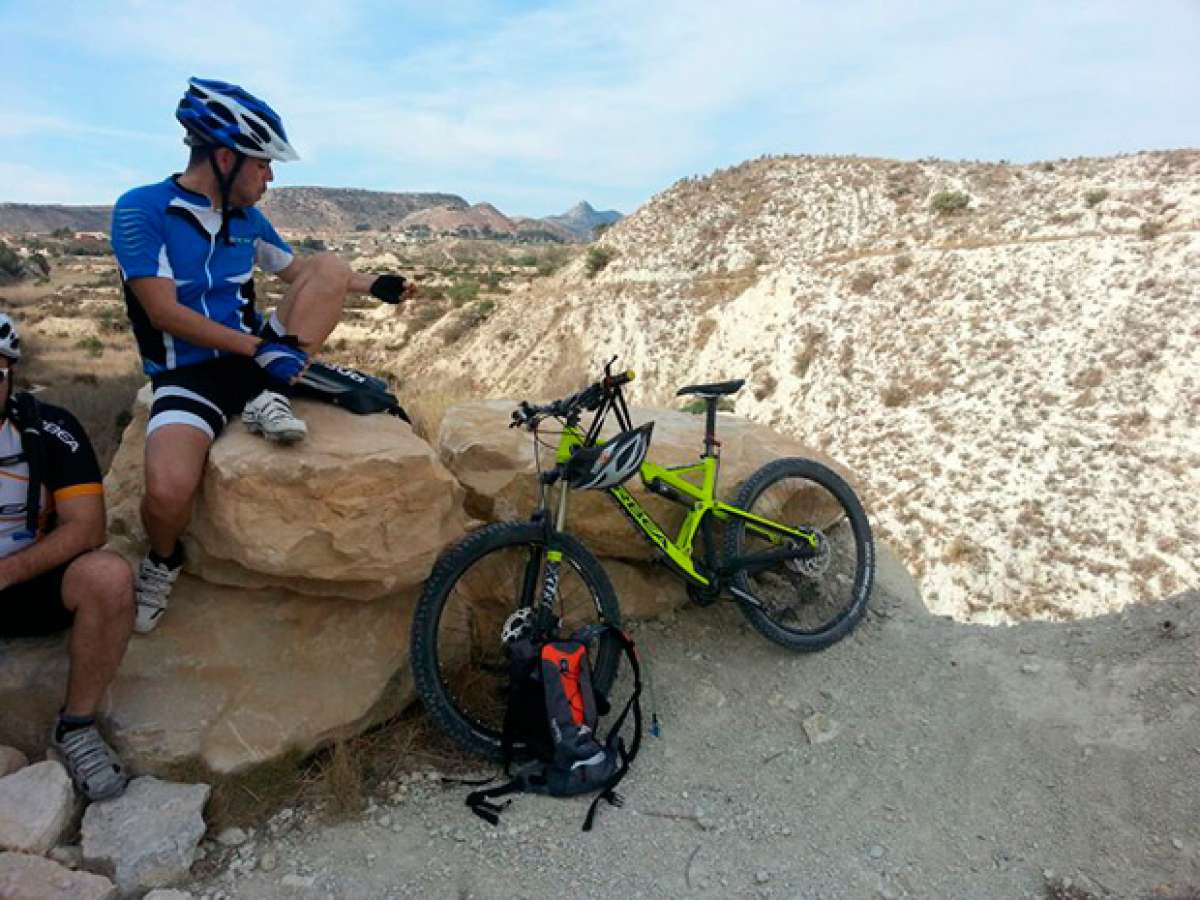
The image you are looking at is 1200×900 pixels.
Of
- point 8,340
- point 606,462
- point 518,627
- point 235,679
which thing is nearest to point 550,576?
point 518,627

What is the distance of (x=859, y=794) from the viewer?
354cm

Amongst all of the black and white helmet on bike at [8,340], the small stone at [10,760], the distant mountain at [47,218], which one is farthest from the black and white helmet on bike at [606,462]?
the distant mountain at [47,218]

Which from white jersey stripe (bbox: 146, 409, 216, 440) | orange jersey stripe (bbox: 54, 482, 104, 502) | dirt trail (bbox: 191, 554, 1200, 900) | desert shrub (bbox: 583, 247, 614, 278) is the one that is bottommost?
dirt trail (bbox: 191, 554, 1200, 900)

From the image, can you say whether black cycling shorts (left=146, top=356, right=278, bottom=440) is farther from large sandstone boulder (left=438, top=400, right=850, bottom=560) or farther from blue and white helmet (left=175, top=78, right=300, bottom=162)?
large sandstone boulder (left=438, top=400, right=850, bottom=560)

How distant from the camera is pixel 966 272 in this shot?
2006cm

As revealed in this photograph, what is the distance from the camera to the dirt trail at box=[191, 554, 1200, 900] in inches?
119

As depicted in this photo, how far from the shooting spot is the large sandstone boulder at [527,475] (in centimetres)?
433

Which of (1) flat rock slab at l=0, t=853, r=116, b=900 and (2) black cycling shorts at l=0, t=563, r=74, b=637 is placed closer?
(1) flat rock slab at l=0, t=853, r=116, b=900

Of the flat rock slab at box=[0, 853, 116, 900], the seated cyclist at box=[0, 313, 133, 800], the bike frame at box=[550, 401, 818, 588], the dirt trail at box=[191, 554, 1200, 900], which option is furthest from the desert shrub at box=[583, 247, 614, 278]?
the flat rock slab at box=[0, 853, 116, 900]

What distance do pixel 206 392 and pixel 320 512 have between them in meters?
0.78

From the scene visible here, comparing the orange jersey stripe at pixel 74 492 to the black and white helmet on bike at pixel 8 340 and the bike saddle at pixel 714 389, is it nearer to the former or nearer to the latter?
the black and white helmet on bike at pixel 8 340

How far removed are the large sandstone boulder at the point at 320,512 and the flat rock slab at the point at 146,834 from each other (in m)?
0.91

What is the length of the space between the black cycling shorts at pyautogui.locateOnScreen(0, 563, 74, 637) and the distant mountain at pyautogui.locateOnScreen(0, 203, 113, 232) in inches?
4398

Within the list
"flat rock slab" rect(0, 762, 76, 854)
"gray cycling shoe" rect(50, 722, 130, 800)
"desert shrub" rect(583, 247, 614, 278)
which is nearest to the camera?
"flat rock slab" rect(0, 762, 76, 854)
